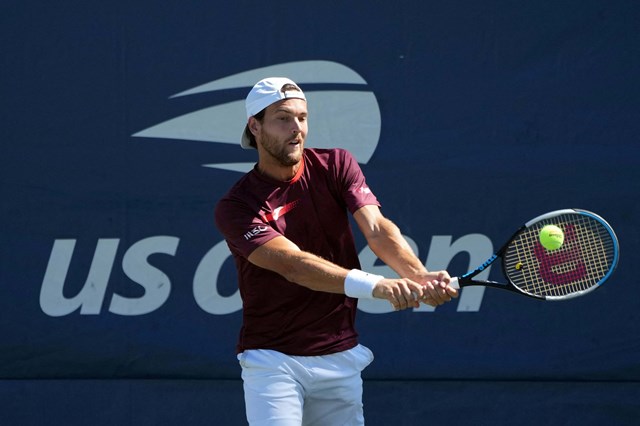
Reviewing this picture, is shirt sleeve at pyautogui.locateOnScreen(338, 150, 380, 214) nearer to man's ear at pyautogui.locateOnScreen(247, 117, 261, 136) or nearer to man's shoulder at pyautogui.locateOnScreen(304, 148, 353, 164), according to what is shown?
man's shoulder at pyautogui.locateOnScreen(304, 148, 353, 164)

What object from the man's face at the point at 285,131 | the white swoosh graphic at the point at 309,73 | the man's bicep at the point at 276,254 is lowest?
the man's bicep at the point at 276,254

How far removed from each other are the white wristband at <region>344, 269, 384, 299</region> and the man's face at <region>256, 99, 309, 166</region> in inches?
20.0

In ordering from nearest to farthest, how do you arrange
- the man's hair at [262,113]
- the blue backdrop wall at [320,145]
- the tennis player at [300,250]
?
the tennis player at [300,250] → the man's hair at [262,113] → the blue backdrop wall at [320,145]

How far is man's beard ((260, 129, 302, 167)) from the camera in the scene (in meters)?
3.76

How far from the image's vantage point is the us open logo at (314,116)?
5.18 metres

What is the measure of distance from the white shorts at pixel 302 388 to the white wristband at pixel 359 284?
362 mm

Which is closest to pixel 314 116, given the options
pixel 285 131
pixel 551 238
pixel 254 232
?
pixel 285 131

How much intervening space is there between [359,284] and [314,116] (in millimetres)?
1874

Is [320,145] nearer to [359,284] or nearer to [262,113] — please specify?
[262,113]

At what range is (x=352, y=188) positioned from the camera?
3850mm


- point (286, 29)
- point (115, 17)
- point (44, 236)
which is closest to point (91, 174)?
point (44, 236)

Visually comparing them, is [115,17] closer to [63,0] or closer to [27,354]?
[63,0]

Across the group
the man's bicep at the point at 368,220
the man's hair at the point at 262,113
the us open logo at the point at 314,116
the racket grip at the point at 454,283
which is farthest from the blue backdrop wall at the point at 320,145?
the racket grip at the point at 454,283

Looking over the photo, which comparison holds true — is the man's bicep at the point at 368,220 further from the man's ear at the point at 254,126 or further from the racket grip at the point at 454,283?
the man's ear at the point at 254,126
